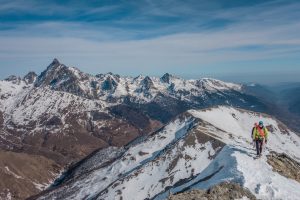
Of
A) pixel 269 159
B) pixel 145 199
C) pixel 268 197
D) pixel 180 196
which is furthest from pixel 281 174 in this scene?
pixel 145 199

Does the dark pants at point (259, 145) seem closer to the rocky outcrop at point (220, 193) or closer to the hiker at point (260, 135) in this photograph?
the hiker at point (260, 135)

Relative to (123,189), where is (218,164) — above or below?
above

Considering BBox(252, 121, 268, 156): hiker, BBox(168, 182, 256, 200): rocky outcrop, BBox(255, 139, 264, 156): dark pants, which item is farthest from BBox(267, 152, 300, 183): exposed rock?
BBox(168, 182, 256, 200): rocky outcrop

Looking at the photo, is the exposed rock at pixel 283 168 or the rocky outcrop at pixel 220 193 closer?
the rocky outcrop at pixel 220 193

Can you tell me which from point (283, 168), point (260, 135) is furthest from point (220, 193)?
point (283, 168)

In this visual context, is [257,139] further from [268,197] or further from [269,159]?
[268,197]

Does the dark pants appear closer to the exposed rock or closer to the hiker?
A: the hiker

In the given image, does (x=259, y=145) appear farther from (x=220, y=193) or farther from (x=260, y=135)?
(x=220, y=193)

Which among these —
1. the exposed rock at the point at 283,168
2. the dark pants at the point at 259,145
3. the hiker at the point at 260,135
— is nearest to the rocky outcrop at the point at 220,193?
A: the exposed rock at the point at 283,168

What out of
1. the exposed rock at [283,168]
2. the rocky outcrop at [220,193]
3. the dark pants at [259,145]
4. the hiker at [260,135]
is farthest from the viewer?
the dark pants at [259,145]
